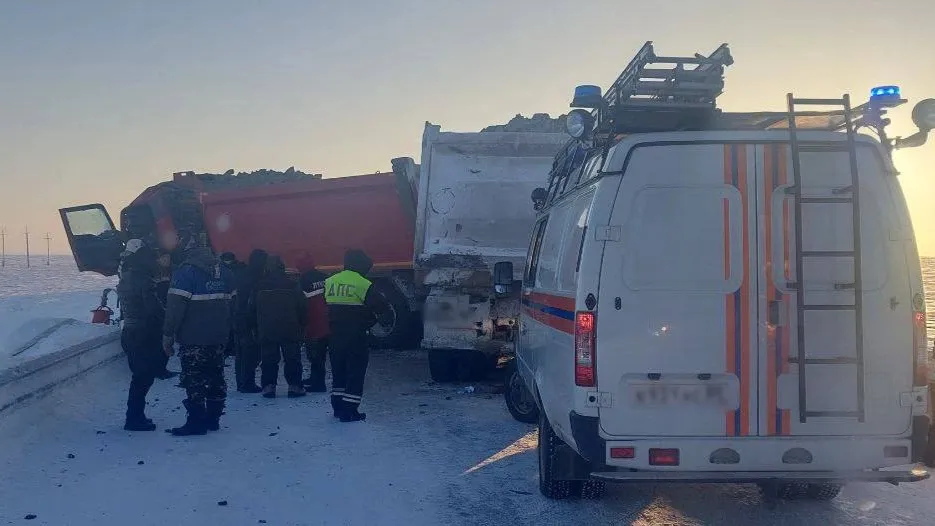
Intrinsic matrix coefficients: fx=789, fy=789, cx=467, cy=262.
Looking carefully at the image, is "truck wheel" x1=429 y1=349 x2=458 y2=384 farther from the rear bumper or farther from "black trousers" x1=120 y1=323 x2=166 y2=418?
the rear bumper

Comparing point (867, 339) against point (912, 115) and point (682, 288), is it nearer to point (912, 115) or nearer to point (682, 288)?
point (682, 288)

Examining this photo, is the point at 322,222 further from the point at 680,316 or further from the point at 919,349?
the point at 919,349

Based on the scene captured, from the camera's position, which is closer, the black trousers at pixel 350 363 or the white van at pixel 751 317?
the white van at pixel 751 317

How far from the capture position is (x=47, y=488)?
5496 mm

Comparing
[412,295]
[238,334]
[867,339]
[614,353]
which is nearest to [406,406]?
[238,334]

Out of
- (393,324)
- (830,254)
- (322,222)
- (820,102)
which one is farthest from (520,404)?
(322,222)

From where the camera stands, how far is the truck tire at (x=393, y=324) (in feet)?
40.4

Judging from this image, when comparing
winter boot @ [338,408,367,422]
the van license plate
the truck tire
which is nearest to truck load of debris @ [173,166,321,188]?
the truck tire

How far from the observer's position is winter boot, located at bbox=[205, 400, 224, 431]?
7398 millimetres

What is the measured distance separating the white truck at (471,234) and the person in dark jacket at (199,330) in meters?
2.80

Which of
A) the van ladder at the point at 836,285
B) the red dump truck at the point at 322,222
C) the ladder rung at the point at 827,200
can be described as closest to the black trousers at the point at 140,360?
the red dump truck at the point at 322,222

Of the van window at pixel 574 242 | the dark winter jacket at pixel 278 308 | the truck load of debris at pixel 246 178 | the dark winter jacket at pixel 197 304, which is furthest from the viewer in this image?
the truck load of debris at pixel 246 178

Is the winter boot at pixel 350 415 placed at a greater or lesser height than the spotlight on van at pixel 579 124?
lesser

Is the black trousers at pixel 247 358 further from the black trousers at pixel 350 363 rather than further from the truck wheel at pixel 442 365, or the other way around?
the truck wheel at pixel 442 365
